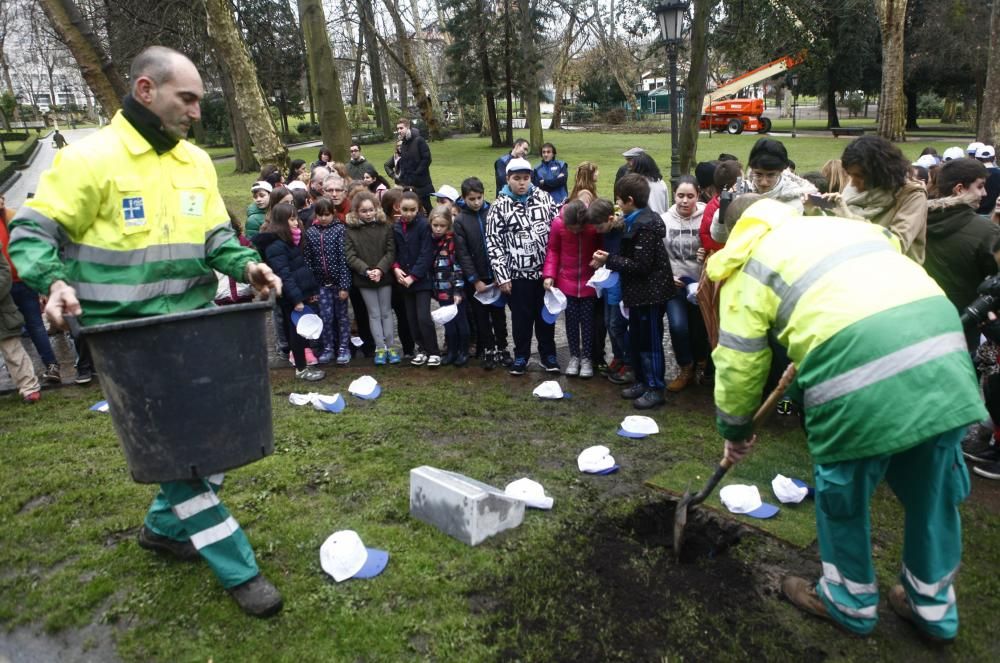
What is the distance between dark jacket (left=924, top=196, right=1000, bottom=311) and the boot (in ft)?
6.31

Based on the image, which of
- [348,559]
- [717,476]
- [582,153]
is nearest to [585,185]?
[717,476]

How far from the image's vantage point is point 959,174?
4590mm

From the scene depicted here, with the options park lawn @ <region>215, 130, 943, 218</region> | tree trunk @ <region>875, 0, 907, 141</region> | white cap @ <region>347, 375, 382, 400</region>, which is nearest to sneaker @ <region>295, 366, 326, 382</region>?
white cap @ <region>347, 375, 382, 400</region>

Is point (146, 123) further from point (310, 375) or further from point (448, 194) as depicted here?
point (448, 194)

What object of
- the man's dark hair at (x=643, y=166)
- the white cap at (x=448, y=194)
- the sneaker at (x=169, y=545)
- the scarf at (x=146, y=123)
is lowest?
the sneaker at (x=169, y=545)

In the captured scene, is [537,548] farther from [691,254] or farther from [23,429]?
[23,429]

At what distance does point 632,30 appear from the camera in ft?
101

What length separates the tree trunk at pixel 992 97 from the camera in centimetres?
1398

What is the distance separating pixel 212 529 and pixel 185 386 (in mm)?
703

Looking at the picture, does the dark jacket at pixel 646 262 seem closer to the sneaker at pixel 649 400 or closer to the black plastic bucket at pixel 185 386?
the sneaker at pixel 649 400

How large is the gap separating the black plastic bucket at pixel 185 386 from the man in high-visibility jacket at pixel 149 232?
10cm

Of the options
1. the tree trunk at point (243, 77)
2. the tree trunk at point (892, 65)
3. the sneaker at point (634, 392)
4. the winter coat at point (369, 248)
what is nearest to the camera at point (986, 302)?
the sneaker at point (634, 392)

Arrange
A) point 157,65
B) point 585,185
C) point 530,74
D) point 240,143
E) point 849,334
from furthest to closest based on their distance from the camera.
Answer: point 530,74
point 240,143
point 585,185
point 157,65
point 849,334

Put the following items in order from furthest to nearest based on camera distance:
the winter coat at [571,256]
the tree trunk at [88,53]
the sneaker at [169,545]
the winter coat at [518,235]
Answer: the tree trunk at [88,53] → the winter coat at [518,235] → the winter coat at [571,256] → the sneaker at [169,545]
